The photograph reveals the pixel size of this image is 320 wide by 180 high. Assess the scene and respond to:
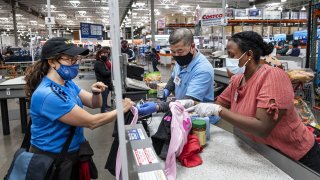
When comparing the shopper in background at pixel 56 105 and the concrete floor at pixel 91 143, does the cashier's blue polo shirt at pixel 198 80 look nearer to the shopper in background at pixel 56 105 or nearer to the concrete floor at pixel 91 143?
the shopper in background at pixel 56 105

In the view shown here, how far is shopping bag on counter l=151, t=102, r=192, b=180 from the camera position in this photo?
4.81ft

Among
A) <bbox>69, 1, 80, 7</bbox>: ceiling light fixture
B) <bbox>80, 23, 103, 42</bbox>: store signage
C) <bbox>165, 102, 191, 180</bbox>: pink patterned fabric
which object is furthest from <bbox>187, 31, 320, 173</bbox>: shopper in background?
<bbox>69, 1, 80, 7</bbox>: ceiling light fixture

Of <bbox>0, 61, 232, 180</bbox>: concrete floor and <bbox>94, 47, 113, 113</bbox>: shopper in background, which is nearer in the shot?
<bbox>0, 61, 232, 180</bbox>: concrete floor

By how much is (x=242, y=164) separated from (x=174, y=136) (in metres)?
0.43

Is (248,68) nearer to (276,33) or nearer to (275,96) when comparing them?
(275,96)

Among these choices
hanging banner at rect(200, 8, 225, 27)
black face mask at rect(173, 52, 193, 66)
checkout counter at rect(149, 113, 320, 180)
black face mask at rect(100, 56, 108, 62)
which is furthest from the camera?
hanging banner at rect(200, 8, 225, 27)

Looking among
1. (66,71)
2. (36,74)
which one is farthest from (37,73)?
(66,71)

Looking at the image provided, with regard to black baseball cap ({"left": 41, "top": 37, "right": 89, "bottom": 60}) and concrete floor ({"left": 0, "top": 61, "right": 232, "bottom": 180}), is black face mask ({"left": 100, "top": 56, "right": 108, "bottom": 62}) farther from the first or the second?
black baseball cap ({"left": 41, "top": 37, "right": 89, "bottom": 60})

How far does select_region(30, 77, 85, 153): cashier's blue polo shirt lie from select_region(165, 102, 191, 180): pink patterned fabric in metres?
0.67

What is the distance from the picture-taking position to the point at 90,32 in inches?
389

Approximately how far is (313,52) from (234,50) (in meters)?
3.60

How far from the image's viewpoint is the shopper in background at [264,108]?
62.4 inches

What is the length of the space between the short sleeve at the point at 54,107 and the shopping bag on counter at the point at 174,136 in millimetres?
593

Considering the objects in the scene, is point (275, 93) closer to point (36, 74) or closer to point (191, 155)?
point (191, 155)
